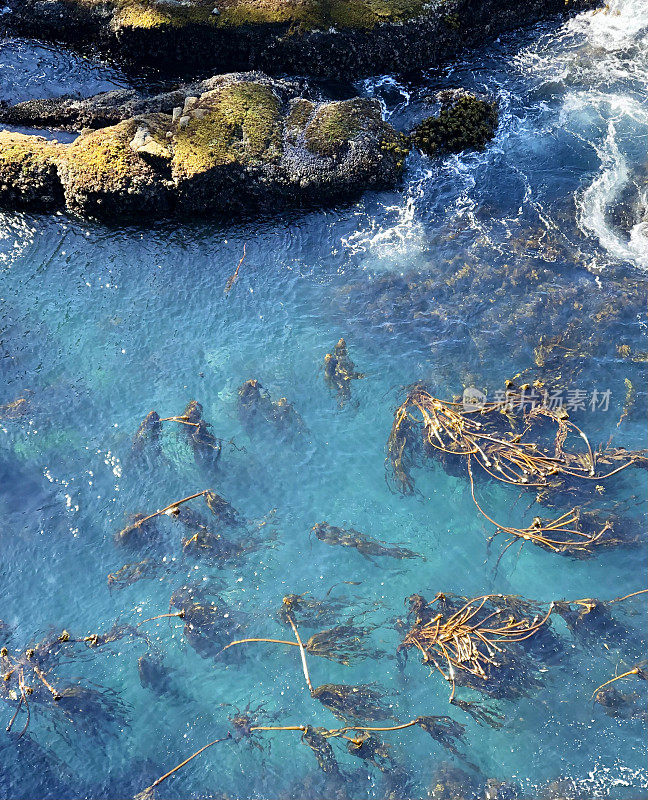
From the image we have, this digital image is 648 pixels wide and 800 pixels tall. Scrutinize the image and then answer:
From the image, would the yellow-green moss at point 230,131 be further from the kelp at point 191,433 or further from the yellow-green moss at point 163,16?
the kelp at point 191,433

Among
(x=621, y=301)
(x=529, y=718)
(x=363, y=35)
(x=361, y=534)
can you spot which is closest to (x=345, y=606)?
(x=361, y=534)

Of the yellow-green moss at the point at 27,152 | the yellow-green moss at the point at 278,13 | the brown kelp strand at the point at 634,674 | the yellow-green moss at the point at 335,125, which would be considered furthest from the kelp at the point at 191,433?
the yellow-green moss at the point at 278,13

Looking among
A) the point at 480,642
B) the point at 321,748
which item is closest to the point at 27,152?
the point at 321,748

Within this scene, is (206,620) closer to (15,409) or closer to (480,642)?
(480,642)

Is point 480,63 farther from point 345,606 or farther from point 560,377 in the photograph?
point 345,606

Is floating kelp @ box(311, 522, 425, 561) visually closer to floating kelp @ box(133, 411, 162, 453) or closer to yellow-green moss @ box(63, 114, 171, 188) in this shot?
floating kelp @ box(133, 411, 162, 453)
